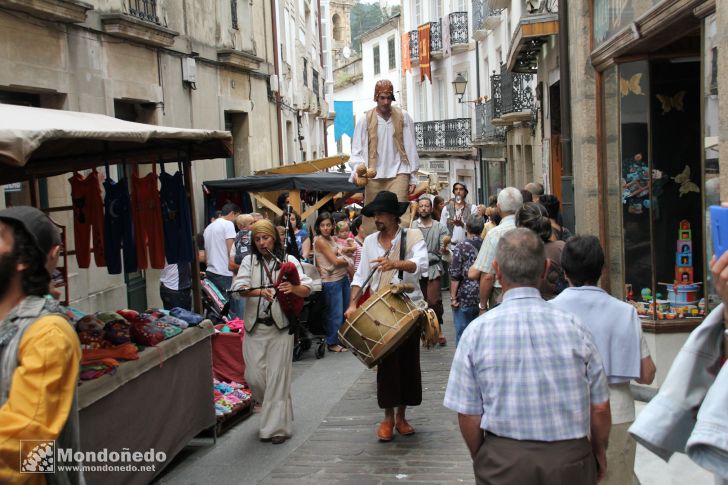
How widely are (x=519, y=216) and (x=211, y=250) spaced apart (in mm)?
6480

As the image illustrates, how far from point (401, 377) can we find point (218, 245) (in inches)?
225

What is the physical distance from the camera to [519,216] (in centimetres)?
652

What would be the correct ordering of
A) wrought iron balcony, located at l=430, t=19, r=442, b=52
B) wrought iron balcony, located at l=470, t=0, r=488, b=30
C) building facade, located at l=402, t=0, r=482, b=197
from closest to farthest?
1. wrought iron balcony, located at l=470, t=0, r=488, b=30
2. building facade, located at l=402, t=0, r=482, b=197
3. wrought iron balcony, located at l=430, t=19, r=442, b=52

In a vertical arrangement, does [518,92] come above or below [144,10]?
below

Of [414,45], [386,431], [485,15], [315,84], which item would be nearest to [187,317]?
[386,431]

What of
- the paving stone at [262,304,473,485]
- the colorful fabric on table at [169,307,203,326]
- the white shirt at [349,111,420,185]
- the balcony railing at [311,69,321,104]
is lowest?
the paving stone at [262,304,473,485]

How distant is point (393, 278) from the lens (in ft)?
23.1

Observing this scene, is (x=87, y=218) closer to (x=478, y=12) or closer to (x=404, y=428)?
(x=404, y=428)

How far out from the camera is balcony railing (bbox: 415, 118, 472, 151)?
36.8m

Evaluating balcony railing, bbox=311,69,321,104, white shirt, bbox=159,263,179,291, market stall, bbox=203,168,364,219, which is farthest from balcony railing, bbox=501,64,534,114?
balcony railing, bbox=311,69,321,104

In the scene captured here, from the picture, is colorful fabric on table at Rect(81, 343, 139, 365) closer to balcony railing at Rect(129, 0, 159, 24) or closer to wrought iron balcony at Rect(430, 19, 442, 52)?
balcony railing at Rect(129, 0, 159, 24)

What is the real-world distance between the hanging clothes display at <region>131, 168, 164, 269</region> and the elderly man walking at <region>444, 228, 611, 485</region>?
5.15m

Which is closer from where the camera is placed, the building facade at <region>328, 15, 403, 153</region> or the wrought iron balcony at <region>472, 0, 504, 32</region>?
the wrought iron balcony at <region>472, 0, 504, 32</region>

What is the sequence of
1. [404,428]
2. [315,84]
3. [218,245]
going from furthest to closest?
[315,84], [218,245], [404,428]
